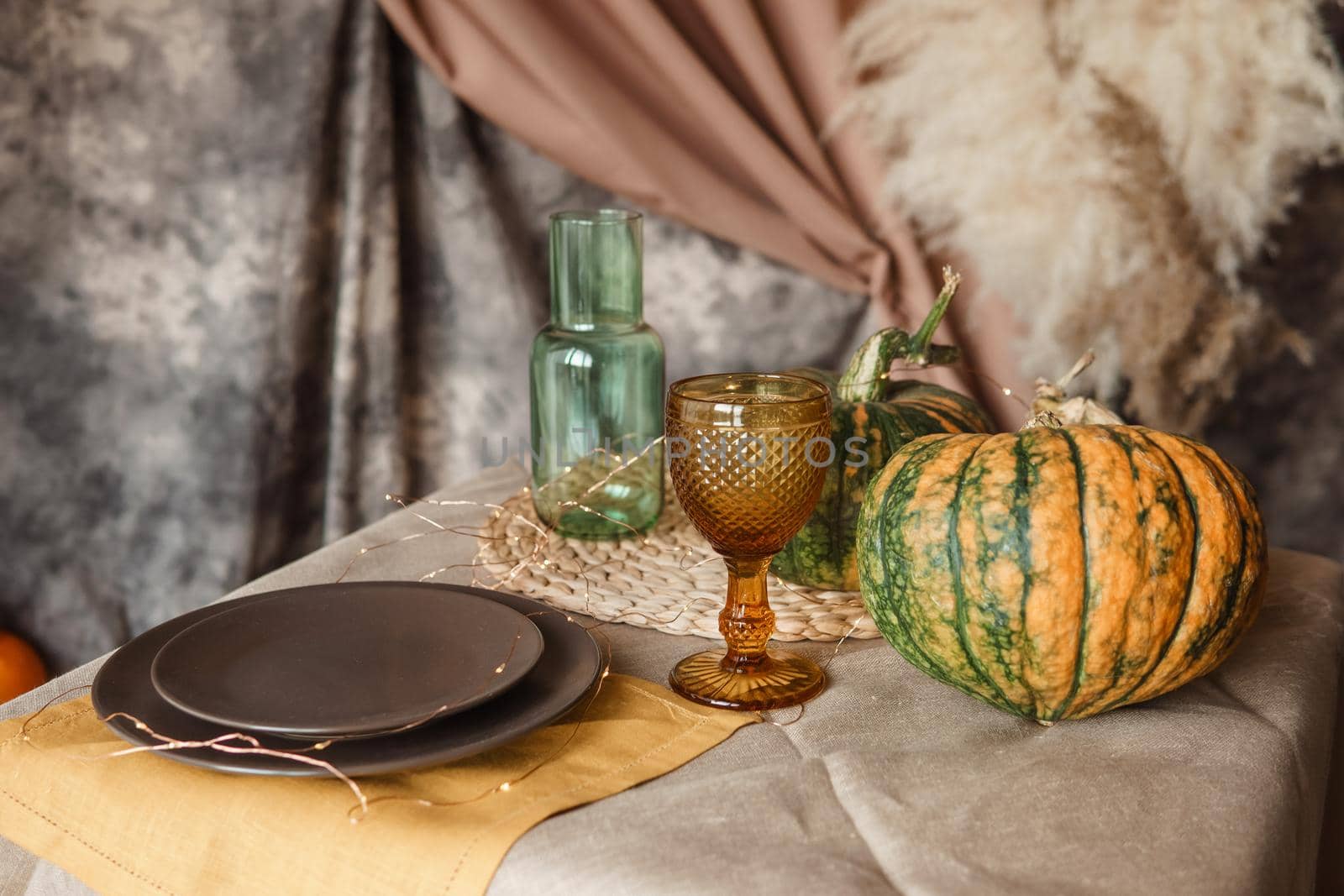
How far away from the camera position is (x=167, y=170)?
144cm

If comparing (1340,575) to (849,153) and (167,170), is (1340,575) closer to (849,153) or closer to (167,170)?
(849,153)

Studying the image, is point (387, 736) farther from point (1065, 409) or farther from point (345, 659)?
point (1065, 409)

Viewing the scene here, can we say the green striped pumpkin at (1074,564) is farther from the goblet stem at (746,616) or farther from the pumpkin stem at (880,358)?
the pumpkin stem at (880,358)

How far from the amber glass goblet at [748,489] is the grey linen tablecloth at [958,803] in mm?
38

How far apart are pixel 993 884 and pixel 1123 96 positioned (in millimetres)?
990

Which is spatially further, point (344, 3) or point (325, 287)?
point (325, 287)

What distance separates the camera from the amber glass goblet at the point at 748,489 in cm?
72

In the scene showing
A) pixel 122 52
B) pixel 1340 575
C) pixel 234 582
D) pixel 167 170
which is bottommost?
pixel 234 582

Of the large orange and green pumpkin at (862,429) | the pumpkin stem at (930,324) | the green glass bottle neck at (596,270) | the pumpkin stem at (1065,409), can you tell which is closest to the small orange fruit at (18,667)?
the green glass bottle neck at (596,270)

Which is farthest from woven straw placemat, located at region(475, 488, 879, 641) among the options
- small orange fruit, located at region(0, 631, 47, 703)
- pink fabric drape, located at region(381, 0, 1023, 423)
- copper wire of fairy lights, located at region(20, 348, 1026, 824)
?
small orange fruit, located at region(0, 631, 47, 703)

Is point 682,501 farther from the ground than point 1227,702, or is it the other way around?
point 682,501

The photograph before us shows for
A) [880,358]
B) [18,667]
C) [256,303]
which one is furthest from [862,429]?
[18,667]

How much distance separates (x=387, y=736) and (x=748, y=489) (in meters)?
0.26

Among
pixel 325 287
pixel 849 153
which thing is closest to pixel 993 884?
pixel 849 153
